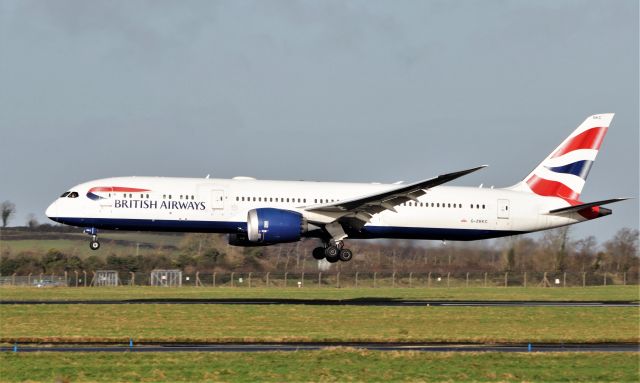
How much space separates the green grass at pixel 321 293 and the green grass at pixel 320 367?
938 inches

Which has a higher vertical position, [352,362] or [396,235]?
[396,235]

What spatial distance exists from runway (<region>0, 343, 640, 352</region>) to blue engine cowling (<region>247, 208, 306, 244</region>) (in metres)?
16.9

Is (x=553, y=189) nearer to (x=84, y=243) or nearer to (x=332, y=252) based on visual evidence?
(x=332, y=252)

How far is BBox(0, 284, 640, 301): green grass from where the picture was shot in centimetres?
4906

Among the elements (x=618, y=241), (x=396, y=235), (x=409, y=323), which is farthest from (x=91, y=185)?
(x=618, y=241)

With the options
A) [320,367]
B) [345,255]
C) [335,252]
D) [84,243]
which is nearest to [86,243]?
[84,243]

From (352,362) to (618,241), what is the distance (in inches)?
2348

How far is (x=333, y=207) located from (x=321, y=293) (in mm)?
9200

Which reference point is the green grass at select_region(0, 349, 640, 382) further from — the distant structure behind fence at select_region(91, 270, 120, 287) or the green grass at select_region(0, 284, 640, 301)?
the distant structure behind fence at select_region(91, 270, 120, 287)

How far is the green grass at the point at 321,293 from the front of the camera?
49062 millimetres

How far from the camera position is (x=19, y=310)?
36.9 m

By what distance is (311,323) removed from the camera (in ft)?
109

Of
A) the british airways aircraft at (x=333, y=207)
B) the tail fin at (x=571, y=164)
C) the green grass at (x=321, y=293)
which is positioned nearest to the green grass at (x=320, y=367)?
the british airways aircraft at (x=333, y=207)

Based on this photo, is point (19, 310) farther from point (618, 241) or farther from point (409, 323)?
point (618, 241)
